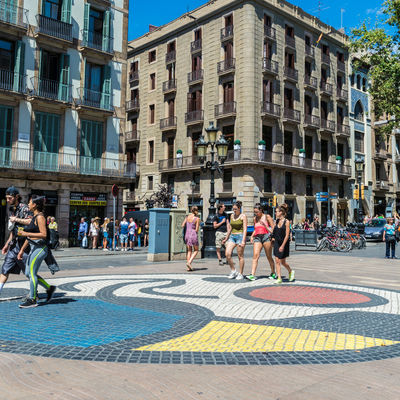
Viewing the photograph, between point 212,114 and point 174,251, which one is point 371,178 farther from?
point 174,251

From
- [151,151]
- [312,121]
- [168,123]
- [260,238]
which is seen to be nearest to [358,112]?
[312,121]

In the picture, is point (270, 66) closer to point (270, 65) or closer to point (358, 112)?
point (270, 65)

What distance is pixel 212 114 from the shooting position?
37.4m

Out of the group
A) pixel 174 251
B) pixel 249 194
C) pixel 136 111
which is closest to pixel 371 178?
pixel 249 194

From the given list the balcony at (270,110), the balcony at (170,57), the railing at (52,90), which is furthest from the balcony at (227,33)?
the railing at (52,90)

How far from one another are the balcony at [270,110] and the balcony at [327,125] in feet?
21.9

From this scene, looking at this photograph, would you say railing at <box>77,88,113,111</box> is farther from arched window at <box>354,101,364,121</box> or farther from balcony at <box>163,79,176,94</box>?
arched window at <box>354,101,364,121</box>

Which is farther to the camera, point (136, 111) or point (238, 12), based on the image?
point (136, 111)

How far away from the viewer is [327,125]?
4200cm

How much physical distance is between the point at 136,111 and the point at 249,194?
18109 mm

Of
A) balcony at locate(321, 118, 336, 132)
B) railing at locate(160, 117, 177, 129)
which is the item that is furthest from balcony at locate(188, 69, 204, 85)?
balcony at locate(321, 118, 336, 132)

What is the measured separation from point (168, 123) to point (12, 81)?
20.8m

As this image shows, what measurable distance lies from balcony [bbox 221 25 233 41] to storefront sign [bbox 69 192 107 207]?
64.2 feet

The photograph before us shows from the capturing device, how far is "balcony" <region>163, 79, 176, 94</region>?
41188 mm
